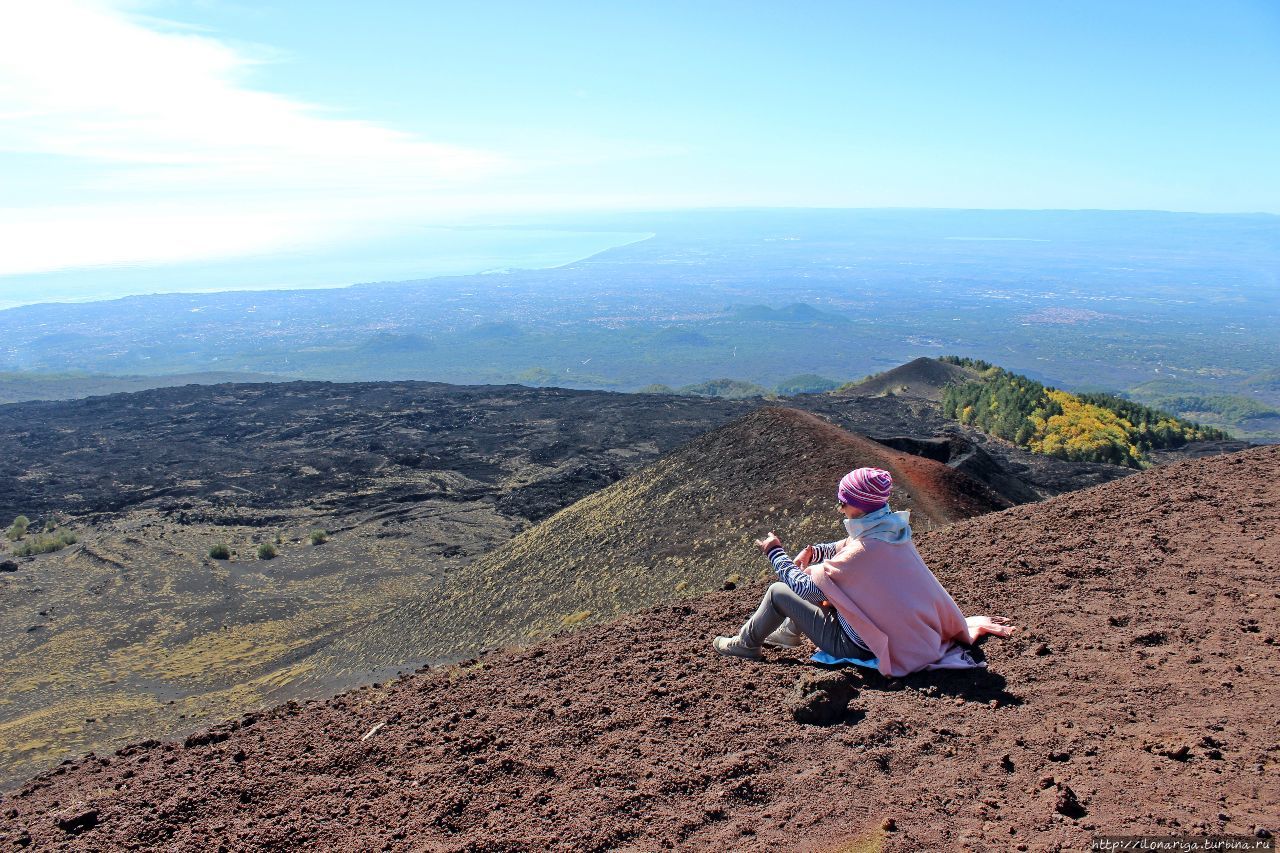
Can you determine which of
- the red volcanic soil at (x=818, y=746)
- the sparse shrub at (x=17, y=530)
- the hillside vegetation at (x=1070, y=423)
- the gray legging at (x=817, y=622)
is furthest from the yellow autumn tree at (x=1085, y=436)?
the sparse shrub at (x=17, y=530)

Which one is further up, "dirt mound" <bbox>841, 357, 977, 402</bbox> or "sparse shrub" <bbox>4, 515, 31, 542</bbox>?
"dirt mound" <bbox>841, 357, 977, 402</bbox>

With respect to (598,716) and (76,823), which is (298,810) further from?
(598,716)

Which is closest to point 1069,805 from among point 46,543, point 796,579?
point 796,579

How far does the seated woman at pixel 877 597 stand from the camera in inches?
185

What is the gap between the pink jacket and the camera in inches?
185

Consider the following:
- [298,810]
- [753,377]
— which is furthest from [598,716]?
[753,377]

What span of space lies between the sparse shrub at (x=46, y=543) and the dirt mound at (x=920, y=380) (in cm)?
3186

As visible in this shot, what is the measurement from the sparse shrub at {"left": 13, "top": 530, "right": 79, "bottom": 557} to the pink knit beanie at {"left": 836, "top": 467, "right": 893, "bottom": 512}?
82.9 ft

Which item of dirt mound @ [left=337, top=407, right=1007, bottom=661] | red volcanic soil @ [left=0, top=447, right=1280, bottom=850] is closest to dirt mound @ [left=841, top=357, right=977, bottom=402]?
dirt mound @ [left=337, top=407, right=1007, bottom=661]

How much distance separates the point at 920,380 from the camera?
39.1 meters

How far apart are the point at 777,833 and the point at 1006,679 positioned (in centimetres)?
185

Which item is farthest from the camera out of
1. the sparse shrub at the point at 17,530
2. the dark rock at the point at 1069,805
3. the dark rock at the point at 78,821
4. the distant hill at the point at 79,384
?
the distant hill at the point at 79,384

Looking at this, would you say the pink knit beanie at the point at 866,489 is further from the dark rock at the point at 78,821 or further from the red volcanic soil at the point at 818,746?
the dark rock at the point at 78,821

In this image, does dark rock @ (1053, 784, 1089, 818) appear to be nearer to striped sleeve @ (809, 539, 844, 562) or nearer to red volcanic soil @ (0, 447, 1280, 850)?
red volcanic soil @ (0, 447, 1280, 850)
